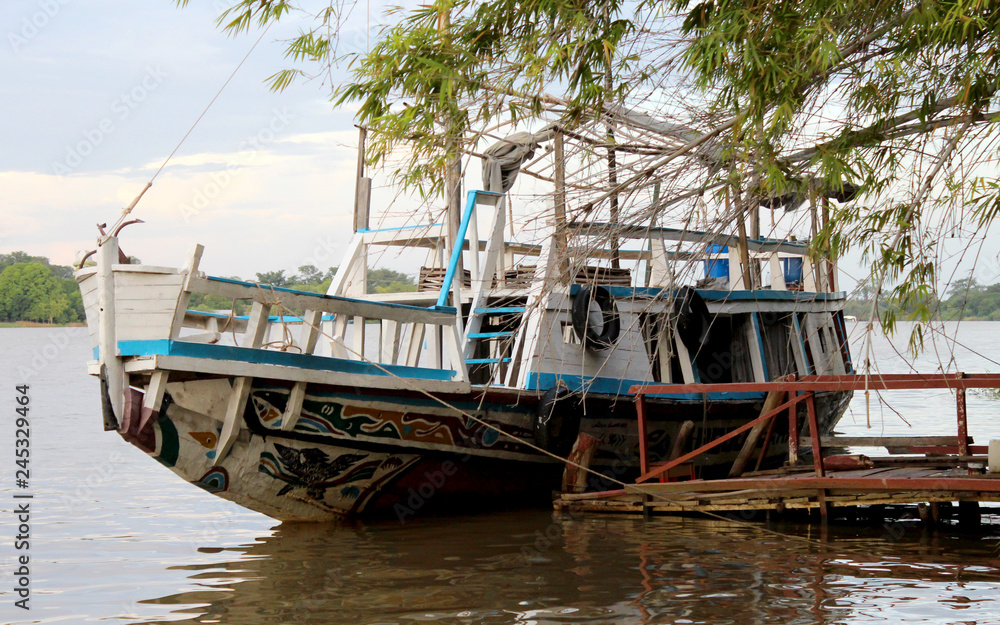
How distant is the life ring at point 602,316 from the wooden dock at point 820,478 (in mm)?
866

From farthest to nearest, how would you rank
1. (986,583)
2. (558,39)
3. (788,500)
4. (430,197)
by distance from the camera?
(788,500) < (986,583) < (430,197) < (558,39)

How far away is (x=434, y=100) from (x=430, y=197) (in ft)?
2.55

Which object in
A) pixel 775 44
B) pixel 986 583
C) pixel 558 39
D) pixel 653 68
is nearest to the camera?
pixel 775 44

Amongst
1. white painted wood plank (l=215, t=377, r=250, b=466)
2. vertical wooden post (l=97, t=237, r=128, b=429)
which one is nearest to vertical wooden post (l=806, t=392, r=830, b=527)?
white painted wood plank (l=215, t=377, r=250, b=466)

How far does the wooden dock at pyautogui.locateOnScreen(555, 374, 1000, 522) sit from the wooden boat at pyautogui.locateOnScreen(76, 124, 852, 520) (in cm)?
59

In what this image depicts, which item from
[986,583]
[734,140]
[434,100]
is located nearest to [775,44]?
[734,140]

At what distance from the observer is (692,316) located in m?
10.4

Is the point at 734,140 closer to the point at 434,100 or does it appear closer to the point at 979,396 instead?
the point at 434,100

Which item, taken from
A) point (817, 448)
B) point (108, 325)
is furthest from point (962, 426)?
point (108, 325)

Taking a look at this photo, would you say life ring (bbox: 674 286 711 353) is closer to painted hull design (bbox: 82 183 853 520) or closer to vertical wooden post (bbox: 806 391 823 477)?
painted hull design (bbox: 82 183 853 520)

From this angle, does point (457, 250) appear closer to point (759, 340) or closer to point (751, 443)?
point (751, 443)

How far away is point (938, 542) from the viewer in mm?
7723

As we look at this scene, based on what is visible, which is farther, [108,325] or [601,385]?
[601,385]

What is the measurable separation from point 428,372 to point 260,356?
1.65 m
